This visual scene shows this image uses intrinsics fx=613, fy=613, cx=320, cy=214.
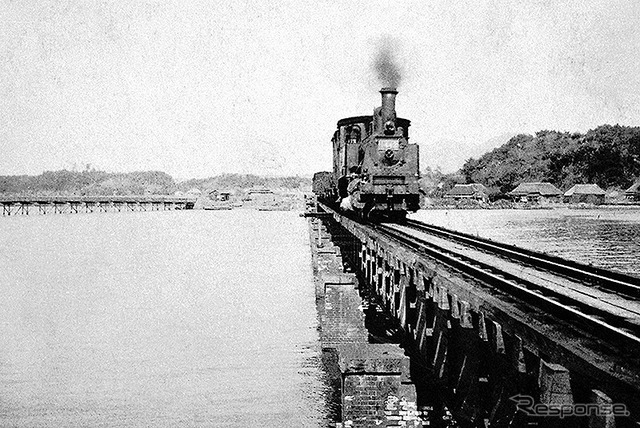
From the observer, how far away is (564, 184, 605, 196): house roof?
108 metres

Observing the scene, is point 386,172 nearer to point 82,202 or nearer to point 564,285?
point 564,285

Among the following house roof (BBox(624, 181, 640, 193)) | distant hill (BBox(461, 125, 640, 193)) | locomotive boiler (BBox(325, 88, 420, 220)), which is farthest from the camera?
distant hill (BBox(461, 125, 640, 193))

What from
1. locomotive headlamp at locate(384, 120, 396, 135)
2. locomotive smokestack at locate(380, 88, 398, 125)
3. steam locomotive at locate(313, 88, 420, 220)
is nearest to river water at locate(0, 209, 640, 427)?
steam locomotive at locate(313, 88, 420, 220)

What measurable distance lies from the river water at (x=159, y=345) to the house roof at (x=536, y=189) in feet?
292

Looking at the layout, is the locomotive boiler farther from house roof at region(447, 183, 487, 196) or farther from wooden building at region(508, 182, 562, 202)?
house roof at region(447, 183, 487, 196)

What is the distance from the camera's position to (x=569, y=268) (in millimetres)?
11570

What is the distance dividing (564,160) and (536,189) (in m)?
9.65

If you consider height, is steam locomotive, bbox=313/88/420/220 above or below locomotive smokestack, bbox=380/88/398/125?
below

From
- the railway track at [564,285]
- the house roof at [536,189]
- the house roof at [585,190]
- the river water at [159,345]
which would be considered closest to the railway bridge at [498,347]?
the railway track at [564,285]

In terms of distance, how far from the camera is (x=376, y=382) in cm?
801

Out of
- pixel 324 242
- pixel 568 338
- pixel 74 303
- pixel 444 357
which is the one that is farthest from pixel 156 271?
pixel 568 338

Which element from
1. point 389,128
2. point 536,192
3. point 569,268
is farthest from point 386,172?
point 536,192

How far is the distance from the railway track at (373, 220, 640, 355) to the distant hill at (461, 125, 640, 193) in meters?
106

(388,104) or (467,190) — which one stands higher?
(388,104)
